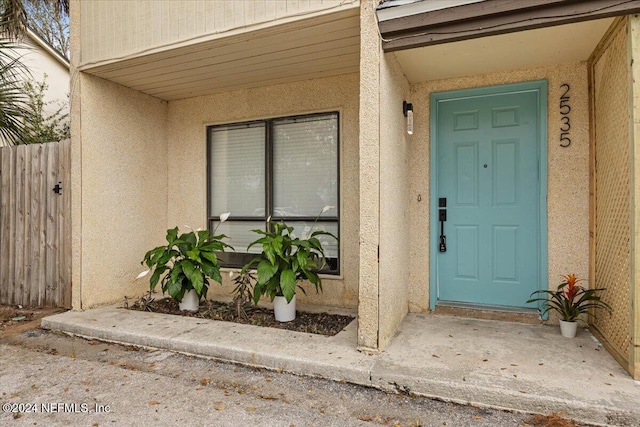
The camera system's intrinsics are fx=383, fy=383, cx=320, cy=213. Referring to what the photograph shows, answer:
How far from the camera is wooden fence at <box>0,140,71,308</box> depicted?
451 centimetres

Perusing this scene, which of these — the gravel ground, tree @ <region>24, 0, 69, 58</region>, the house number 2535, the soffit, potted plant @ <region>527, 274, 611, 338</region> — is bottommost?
the gravel ground

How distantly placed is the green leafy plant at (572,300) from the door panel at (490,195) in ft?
0.82

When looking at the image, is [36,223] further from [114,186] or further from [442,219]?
[442,219]

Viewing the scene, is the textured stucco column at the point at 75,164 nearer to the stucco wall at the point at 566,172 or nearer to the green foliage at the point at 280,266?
the green foliage at the point at 280,266

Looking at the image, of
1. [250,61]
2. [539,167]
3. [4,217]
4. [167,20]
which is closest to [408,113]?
[539,167]

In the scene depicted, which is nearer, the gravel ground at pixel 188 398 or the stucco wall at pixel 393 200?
the gravel ground at pixel 188 398

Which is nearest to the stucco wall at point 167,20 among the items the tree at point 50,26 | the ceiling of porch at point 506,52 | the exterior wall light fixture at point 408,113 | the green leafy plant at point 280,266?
the ceiling of porch at point 506,52

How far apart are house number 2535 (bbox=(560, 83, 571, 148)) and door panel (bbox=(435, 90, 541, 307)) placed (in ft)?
0.65

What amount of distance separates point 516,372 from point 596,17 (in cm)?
244

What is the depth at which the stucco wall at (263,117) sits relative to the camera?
14.1ft

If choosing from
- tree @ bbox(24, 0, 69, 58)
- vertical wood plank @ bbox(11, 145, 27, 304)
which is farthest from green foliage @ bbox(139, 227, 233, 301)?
tree @ bbox(24, 0, 69, 58)

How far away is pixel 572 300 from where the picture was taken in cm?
→ 329

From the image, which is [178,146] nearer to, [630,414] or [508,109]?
[508,109]

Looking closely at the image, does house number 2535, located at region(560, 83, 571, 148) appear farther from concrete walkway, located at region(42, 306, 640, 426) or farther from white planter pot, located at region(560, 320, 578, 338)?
concrete walkway, located at region(42, 306, 640, 426)
